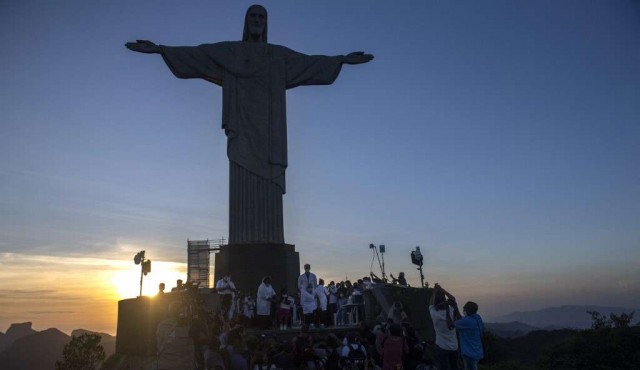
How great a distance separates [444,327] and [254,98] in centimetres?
1275

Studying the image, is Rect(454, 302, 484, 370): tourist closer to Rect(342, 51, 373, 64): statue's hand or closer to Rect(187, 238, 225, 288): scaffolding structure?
Rect(342, 51, 373, 64): statue's hand

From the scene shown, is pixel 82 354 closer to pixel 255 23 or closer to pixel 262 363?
pixel 255 23

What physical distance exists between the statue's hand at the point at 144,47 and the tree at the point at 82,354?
35066 mm

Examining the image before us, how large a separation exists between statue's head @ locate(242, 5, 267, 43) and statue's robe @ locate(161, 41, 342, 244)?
43 cm

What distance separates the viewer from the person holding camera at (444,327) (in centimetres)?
845

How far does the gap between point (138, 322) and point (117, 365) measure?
1.67m

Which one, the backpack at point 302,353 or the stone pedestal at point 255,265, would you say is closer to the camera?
the backpack at point 302,353

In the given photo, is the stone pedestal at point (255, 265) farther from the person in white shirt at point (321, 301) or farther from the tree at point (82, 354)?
the tree at point (82, 354)

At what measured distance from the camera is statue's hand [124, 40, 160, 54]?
1819 cm

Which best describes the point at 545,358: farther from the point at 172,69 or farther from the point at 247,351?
the point at 172,69

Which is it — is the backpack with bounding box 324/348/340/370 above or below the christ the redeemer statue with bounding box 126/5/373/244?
below

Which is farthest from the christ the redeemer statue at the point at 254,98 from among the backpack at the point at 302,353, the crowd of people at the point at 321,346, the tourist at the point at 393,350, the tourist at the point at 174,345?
the tourist at the point at 174,345

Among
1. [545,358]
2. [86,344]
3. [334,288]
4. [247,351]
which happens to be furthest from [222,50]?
[86,344]

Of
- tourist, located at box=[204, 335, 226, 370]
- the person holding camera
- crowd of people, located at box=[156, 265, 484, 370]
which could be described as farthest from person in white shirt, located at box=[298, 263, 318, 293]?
tourist, located at box=[204, 335, 226, 370]
